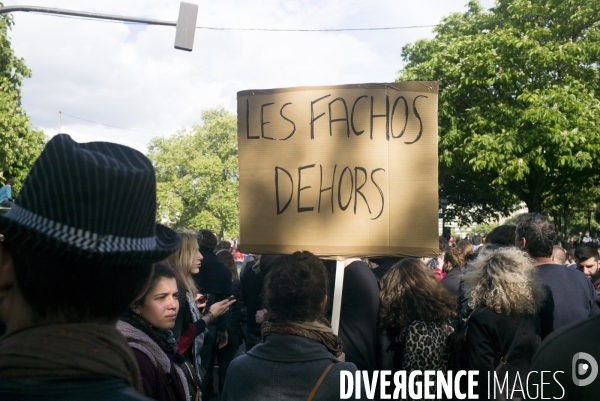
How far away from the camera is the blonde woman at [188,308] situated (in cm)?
419

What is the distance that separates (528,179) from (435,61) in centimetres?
562

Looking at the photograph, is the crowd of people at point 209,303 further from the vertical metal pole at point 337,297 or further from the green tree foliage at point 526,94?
the green tree foliage at point 526,94

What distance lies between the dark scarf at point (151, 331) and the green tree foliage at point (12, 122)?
22153mm

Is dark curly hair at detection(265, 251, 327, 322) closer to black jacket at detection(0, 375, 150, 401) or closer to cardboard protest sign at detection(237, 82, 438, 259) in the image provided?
cardboard protest sign at detection(237, 82, 438, 259)

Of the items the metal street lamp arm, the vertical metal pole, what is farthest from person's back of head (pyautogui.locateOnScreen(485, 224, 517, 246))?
the metal street lamp arm

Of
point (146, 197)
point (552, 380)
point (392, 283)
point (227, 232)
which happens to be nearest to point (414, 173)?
point (392, 283)

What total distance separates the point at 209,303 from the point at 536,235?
3.51 m

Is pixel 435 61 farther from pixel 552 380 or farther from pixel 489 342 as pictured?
pixel 552 380

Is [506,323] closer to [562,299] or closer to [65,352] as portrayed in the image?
[562,299]

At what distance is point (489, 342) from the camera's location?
12.9 feet

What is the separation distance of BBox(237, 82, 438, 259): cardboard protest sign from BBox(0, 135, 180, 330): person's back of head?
2.40 m

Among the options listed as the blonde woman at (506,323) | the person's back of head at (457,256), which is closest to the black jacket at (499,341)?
the blonde woman at (506,323)

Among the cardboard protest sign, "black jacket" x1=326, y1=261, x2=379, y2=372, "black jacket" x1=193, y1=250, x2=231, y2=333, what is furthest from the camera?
"black jacket" x1=193, y1=250, x2=231, y2=333

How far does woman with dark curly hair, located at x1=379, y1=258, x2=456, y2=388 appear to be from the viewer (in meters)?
4.20
